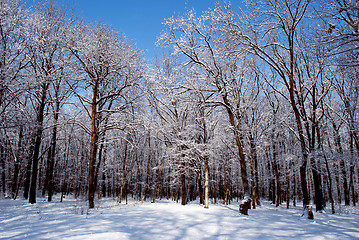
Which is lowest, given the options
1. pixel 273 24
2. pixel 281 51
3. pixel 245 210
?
pixel 245 210

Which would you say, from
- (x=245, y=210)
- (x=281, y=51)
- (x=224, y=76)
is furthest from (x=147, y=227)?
(x=281, y=51)

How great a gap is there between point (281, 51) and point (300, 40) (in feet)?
4.99

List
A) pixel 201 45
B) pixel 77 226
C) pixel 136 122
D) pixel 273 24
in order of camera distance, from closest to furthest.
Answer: pixel 77 226 < pixel 273 24 < pixel 201 45 < pixel 136 122

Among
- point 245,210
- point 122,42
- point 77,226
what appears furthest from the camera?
point 122,42

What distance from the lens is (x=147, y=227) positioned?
A: 644 centimetres

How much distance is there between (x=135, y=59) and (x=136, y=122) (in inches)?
158

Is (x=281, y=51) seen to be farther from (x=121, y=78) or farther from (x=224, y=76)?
(x=121, y=78)

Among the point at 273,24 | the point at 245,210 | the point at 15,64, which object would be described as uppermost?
the point at 273,24

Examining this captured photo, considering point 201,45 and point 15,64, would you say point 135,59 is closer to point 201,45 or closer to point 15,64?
point 201,45

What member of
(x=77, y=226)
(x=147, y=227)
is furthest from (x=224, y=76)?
(x=77, y=226)

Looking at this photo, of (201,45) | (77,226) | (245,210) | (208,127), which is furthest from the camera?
(208,127)

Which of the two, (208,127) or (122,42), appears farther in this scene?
(208,127)

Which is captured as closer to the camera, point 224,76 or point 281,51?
point 224,76

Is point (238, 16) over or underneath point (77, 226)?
over
